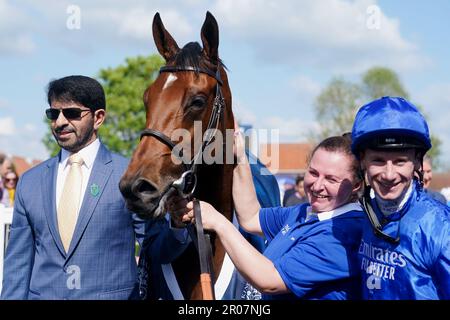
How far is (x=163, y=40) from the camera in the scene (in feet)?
11.7

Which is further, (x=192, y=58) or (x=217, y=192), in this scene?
(x=217, y=192)

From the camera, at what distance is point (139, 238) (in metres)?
3.55

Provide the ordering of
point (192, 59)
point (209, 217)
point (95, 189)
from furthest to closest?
point (95, 189), point (192, 59), point (209, 217)

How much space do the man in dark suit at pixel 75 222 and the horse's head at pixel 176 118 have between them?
0.46 metres

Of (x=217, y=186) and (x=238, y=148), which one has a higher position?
(x=238, y=148)

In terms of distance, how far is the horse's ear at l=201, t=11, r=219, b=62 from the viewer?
135 inches

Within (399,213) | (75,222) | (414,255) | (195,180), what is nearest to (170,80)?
(195,180)

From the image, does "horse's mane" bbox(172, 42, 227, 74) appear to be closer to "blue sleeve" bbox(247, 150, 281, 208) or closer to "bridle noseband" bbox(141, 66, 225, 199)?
"bridle noseband" bbox(141, 66, 225, 199)

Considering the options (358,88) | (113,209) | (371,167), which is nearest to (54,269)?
(113,209)

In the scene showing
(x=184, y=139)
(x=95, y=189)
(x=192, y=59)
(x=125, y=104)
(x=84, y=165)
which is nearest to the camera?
(x=184, y=139)

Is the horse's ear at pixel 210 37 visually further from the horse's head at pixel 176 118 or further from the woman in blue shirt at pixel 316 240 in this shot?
the woman in blue shirt at pixel 316 240

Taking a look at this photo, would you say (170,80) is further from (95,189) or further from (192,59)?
(95,189)

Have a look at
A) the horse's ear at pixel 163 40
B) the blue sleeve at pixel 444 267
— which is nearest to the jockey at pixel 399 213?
the blue sleeve at pixel 444 267

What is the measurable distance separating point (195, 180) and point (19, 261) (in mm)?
1170
